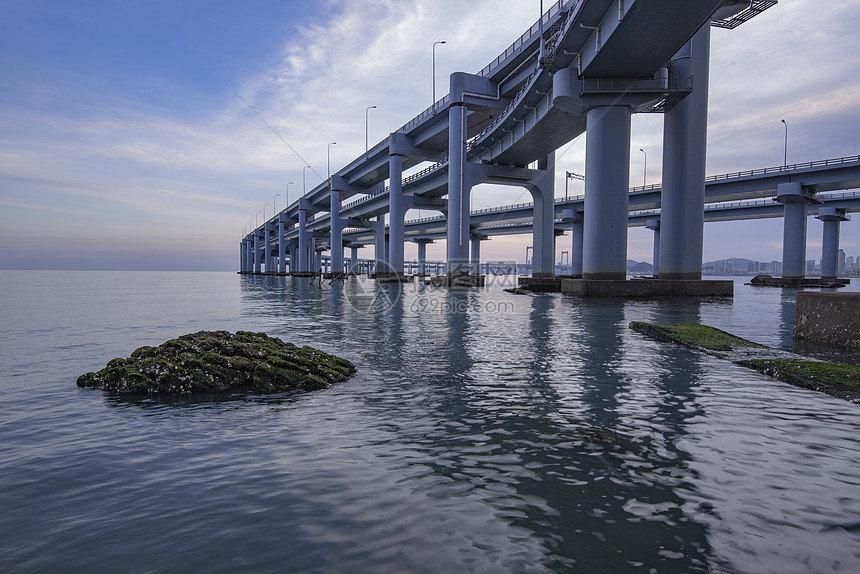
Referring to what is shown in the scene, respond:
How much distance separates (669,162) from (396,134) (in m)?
39.2

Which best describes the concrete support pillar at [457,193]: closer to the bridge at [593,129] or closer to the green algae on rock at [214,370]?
the bridge at [593,129]

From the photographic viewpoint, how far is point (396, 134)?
65.2 m

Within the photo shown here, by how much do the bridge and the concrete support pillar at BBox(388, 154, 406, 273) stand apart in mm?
186

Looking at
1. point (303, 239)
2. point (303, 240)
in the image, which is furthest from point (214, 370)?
point (303, 240)

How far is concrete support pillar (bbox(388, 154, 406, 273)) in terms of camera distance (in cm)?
6650

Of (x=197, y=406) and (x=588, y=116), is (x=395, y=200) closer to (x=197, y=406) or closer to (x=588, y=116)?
(x=588, y=116)

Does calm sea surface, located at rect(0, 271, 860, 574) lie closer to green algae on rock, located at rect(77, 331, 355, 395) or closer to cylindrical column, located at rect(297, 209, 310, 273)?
green algae on rock, located at rect(77, 331, 355, 395)

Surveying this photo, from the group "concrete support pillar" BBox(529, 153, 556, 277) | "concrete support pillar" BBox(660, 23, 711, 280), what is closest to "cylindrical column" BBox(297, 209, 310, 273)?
"concrete support pillar" BBox(529, 153, 556, 277)

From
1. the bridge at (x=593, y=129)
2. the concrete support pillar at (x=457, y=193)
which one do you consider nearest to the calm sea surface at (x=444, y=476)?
the bridge at (x=593, y=129)

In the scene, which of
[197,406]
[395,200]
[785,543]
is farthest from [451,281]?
[785,543]

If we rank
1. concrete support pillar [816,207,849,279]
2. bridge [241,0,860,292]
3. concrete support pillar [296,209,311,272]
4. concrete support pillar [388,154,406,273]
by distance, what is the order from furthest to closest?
concrete support pillar [296,209,311,272], concrete support pillar [816,207,849,279], concrete support pillar [388,154,406,273], bridge [241,0,860,292]

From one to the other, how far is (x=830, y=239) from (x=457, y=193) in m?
67.5

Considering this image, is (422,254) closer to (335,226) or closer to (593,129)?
(335,226)

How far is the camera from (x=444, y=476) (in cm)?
475
